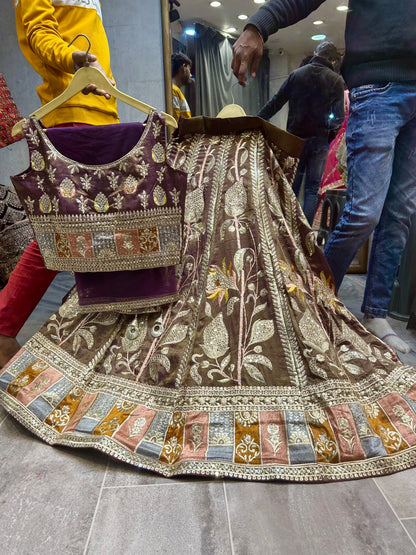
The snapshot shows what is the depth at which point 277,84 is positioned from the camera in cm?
148

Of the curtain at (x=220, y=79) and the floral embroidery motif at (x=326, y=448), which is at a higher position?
the curtain at (x=220, y=79)

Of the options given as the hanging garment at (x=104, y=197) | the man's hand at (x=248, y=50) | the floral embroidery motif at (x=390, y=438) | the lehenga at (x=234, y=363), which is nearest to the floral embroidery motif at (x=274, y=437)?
the lehenga at (x=234, y=363)

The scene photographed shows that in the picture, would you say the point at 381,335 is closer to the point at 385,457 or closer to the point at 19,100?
the point at 385,457

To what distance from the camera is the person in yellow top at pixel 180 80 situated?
75.3 inches

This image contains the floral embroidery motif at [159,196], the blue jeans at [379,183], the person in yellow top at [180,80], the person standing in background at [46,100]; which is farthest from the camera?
the person in yellow top at [180,80]

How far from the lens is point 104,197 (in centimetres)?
99

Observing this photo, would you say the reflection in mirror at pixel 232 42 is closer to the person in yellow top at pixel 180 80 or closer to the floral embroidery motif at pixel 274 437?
the person in yellow top at pixel 180 80

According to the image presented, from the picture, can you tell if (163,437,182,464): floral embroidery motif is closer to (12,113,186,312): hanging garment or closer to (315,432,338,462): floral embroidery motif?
(315,432,338,462): floral embroidery motif

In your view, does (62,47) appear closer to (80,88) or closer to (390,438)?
(80,88)

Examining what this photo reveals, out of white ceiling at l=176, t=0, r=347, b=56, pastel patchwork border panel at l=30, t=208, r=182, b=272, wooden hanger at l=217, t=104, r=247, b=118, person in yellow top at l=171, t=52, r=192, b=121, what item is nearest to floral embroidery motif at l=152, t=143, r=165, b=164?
pastel patchwork border panel at l=30, t=208, r=182, b=272

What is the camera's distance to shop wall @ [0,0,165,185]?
6.98 ft

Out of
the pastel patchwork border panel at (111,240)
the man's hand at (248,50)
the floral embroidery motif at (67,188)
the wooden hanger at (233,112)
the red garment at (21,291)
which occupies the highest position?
the man's hand at (248,50)

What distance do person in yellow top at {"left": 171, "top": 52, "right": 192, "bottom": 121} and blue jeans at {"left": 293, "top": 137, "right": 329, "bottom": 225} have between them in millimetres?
647

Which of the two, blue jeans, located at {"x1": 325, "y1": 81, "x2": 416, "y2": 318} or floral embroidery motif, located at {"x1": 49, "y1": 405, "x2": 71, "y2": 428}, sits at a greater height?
blue jeans, located at {"x1": 325, "y1": 81, "x2": 416, "y2": 318}
